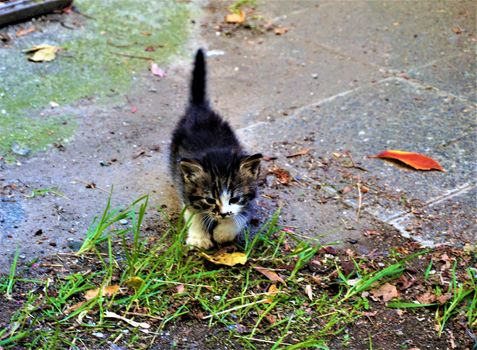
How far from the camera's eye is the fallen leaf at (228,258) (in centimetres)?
390

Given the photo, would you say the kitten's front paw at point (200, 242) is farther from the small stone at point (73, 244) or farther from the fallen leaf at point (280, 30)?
the fallen leaf at point (280, 30)

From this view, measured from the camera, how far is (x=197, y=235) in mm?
4078

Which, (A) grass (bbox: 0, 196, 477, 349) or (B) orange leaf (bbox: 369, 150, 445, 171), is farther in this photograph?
(B) orange leaf (bbox: 369, 150, 445, 171)

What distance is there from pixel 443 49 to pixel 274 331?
13.8ft

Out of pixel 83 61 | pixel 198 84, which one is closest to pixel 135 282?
pixel 198 84

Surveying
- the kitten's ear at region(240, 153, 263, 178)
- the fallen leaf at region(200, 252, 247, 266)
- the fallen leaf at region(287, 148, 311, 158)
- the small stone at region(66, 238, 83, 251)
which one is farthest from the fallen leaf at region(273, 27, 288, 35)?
the small stone at region(66, 238, 83, 251)

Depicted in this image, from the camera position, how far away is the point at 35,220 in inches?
167

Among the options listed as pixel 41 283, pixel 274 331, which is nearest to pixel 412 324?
pixel 274 331

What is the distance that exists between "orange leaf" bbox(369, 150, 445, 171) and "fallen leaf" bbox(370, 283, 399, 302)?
136 cm

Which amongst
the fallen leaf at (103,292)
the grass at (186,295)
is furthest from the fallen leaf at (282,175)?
the fallen leaf at (103,292)

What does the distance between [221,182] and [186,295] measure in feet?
2.17

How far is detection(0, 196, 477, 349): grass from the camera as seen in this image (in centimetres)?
341

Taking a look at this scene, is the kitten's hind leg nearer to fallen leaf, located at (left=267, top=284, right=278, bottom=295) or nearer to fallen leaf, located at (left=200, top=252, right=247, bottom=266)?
fallen leaf, located at (left=200, top=252, right=247, bottom=266)

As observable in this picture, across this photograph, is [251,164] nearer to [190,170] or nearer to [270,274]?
[190,170]
